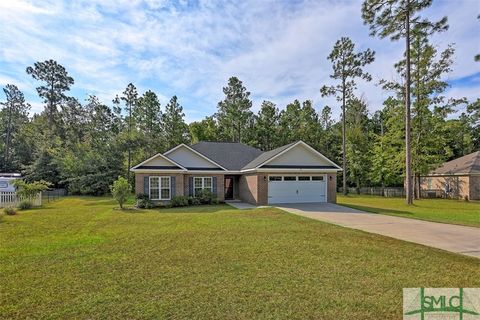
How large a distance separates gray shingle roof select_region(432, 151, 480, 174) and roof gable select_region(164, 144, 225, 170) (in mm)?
22484

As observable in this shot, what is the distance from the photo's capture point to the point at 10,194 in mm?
A: 22094

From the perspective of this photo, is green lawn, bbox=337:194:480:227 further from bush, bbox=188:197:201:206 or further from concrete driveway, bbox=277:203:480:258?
bush, bbox=188:197:201:206

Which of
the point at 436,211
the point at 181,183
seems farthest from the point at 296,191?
the point at 436,211

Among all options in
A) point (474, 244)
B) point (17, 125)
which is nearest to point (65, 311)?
point (474, 244)

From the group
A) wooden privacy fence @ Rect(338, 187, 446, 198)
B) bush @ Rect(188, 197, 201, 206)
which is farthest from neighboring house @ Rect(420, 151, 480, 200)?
bush @ Rect(188, 197, 201, 206)

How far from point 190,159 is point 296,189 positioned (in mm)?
8292

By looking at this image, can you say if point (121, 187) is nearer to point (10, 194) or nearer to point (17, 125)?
point (10, 194)

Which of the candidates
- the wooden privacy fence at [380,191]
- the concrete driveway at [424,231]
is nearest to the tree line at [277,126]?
the wooden privacy fence at [380,191]

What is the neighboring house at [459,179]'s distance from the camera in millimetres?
27547

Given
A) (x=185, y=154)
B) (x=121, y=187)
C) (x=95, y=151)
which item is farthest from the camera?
(x=95, y=151)

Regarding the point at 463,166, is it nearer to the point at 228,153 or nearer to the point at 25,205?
the point at 228,153

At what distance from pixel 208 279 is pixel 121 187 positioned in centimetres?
1546

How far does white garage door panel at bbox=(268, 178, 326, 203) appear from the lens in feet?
70.8

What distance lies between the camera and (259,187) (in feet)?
69.5
